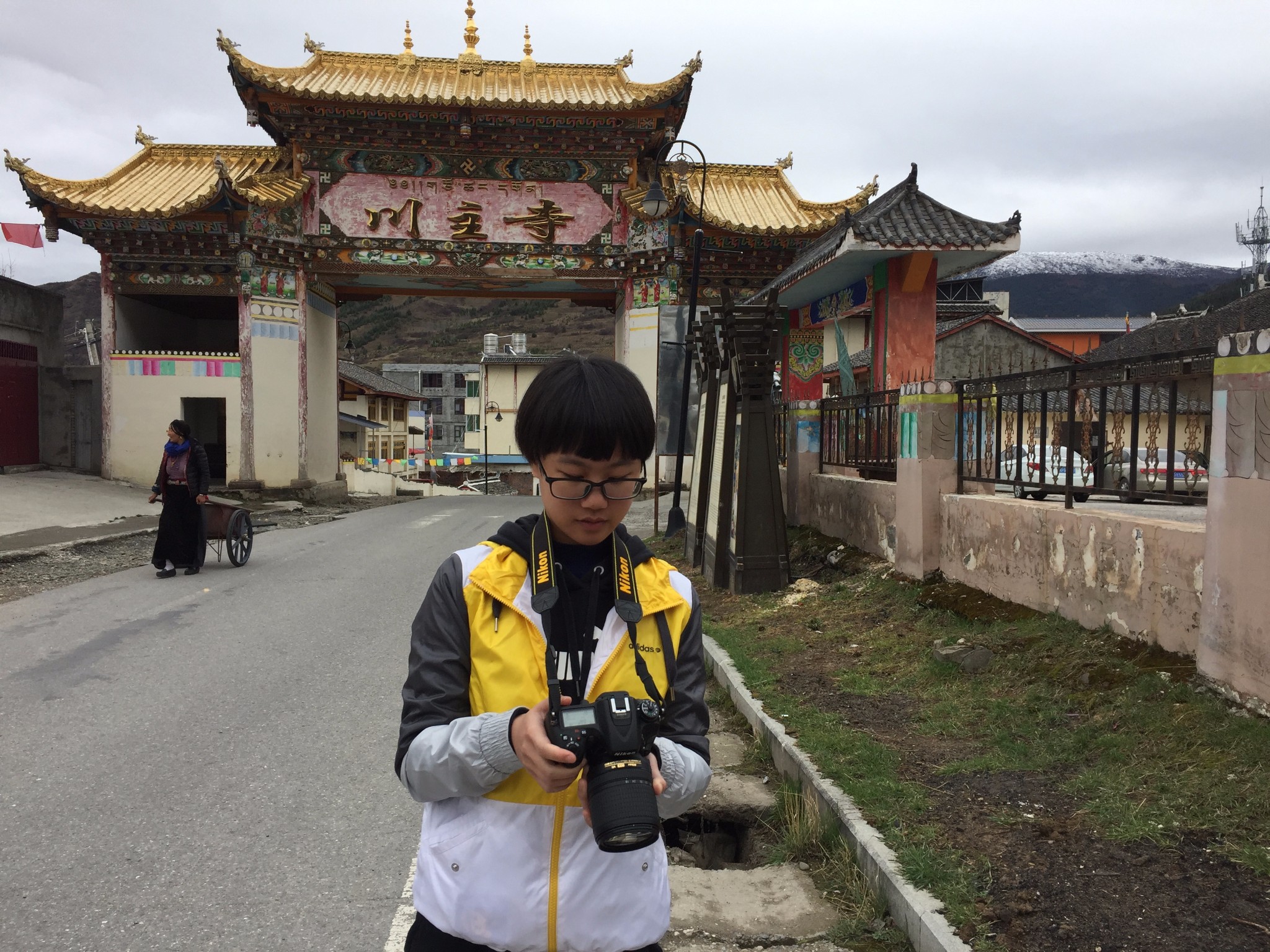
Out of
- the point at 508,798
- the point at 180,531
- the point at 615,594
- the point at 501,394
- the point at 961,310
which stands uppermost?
the point at 961,310

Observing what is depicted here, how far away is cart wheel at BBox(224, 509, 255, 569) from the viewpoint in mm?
11211

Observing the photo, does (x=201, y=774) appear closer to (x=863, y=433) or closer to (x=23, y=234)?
(x=863, y=433)

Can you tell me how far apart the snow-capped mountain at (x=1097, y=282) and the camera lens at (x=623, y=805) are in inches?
5806

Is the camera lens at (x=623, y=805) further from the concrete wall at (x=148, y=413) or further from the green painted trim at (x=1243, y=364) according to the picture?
the concrete wall at (x=148, y=413)

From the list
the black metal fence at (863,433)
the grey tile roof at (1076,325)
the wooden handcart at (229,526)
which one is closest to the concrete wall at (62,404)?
the wooden handcart at (229,526)

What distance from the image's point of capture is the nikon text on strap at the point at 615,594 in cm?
164

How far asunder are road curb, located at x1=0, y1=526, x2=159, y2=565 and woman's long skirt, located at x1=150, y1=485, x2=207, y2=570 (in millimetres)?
1708

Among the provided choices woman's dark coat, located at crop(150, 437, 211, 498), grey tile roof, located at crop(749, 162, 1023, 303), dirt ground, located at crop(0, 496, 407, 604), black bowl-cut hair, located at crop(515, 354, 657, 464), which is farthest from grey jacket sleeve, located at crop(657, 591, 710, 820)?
woman's dark coat, located at crop(150, 437, 211, 498)

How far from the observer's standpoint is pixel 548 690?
5.31 feet

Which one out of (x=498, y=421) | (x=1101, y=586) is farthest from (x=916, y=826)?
(x=498, y=421)

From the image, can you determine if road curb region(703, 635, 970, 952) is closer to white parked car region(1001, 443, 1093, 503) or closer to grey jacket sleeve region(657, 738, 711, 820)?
grey jacket sleeve region(657, 738, 711, 820)

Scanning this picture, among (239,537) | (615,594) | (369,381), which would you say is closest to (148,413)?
(239,537)

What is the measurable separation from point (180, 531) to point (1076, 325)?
64925mm

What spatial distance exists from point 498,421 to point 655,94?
3599 cm
